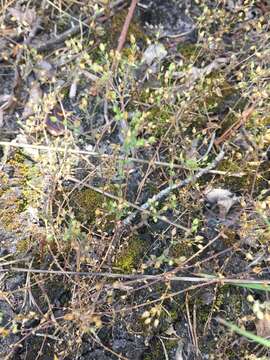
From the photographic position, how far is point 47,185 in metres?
2.12

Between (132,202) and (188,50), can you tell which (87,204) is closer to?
(132,202)

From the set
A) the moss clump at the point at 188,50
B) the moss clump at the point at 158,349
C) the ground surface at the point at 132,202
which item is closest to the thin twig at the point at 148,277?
the ground surface at the point at 132,202

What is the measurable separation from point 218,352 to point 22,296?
771 mm

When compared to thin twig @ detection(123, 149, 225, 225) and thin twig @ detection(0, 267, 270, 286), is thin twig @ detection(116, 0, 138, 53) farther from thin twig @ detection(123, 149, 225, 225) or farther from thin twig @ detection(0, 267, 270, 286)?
thin twig @ detection(0, 267, 270, 286)

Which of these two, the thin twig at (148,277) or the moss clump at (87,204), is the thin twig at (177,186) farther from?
the thin twig at (148,277)

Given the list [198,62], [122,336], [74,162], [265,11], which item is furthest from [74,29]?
[122,336]

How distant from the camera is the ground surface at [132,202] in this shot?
190 cm

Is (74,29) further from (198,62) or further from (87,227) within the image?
(87,227)

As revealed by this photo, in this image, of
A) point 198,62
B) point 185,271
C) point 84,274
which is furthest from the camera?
point 198,62

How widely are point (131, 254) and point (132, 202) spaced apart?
233mm

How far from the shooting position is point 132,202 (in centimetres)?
218

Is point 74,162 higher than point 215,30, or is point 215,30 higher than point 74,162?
A: point 215,30

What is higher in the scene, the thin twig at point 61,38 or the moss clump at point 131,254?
the thin twig at point 61,38

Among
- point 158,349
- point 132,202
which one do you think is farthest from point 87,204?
point 158,349
